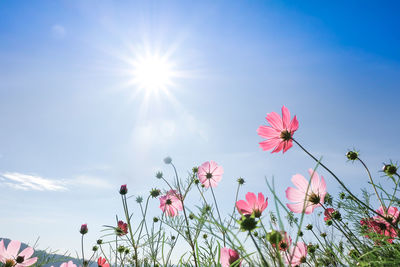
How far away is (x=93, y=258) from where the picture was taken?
1877 millimetres

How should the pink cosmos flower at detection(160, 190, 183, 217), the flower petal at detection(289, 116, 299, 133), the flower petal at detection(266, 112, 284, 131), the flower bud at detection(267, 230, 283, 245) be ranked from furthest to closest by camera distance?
the pink cosmos flower at detection(160, 190, 183, 217) < the flower petal at detection(266, 112, 284, 131) < the flower petal at detection(289, 116, 299, 133) < the flower bud at detection(267, 230, 283, 245)

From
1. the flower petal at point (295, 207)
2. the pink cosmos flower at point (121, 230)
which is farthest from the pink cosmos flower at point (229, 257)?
the pink cosmos flower at point (121, 230)

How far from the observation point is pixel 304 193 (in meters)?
0.82

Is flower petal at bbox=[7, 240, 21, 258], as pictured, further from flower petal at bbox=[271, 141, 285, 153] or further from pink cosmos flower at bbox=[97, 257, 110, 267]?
flower petal at bbox=[271, 141, 285, 153]

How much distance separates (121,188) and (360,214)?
1.50 metres

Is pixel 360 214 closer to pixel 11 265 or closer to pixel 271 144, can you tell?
pixel 271 144

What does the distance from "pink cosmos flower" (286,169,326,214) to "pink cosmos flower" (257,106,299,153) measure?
0.32m

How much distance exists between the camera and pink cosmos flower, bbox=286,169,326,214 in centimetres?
77

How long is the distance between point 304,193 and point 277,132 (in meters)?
0.42

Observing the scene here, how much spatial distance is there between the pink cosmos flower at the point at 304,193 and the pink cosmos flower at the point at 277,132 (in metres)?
0.32

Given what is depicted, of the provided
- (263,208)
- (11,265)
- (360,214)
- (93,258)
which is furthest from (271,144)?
(93,258)

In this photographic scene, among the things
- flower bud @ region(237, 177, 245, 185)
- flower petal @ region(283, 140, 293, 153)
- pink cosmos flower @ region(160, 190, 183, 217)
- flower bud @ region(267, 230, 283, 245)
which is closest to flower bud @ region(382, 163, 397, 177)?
flower petal @ region(283, 140, 293, 153)

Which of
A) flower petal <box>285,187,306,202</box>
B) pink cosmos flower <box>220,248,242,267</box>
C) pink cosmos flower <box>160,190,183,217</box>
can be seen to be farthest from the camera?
pink cosmos flower <box>160,190,183,217</box>

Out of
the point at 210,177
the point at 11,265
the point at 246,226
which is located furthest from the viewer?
the point at 210,177
